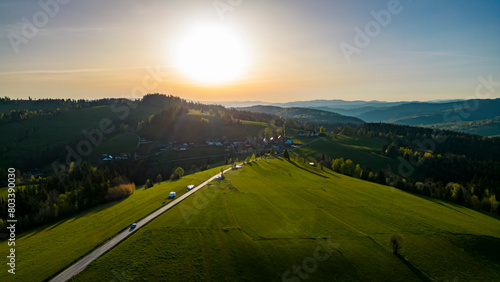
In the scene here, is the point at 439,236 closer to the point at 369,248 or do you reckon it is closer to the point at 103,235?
the point at 369,248

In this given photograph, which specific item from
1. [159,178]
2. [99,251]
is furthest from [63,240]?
[159,178]

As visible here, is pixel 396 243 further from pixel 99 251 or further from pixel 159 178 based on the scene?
pixel 159 178

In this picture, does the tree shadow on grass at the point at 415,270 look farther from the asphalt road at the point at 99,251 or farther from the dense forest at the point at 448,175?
the dense forest at the point at 448,175

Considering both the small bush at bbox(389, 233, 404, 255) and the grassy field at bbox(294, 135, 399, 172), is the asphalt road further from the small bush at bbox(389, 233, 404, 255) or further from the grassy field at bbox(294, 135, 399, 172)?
the grassy field at bbox(294, 135, 399, 172)

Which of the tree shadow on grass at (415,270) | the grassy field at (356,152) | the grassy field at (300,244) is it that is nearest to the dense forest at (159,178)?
the grassy field at (356,152)

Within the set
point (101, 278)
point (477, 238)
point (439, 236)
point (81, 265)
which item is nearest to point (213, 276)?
point (101, 278)

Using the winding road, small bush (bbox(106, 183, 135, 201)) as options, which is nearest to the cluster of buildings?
small bush (bbox(106, 183, 135, 201))
